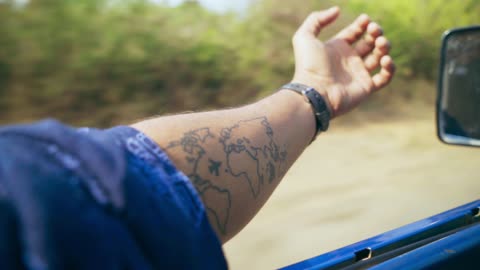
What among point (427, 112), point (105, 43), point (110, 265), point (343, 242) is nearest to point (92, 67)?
point (105, 43)

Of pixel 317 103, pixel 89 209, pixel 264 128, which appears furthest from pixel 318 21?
pixel 89 209

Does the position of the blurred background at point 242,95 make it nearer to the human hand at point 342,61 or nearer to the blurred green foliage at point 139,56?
the blurred green foliage at point 139,56

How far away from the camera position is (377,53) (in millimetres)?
1959

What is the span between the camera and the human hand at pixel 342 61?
1835 mm

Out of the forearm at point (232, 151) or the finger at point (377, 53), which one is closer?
the forearm at point (232, 151)

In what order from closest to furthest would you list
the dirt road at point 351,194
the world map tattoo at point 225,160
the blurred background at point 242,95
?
the world map tattoo at point 225,160 < the dirt road at point 351,194 < the blurred background at point 242,95

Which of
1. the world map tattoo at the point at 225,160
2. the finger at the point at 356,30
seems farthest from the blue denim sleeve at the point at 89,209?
the finger at the point at 356,30

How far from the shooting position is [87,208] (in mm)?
638

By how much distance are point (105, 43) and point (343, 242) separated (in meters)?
3.21

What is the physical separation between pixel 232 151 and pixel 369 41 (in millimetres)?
1115

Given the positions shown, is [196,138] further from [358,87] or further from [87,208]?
A: [358,87]

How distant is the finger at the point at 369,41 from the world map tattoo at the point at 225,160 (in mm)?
825

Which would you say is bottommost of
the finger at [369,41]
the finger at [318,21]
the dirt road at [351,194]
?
the dirt road at [351,194]

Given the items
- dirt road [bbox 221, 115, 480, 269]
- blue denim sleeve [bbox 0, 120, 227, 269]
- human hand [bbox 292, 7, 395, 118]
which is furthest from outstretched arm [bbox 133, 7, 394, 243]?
dirt road [bbox 221, 115, 480, 269]
